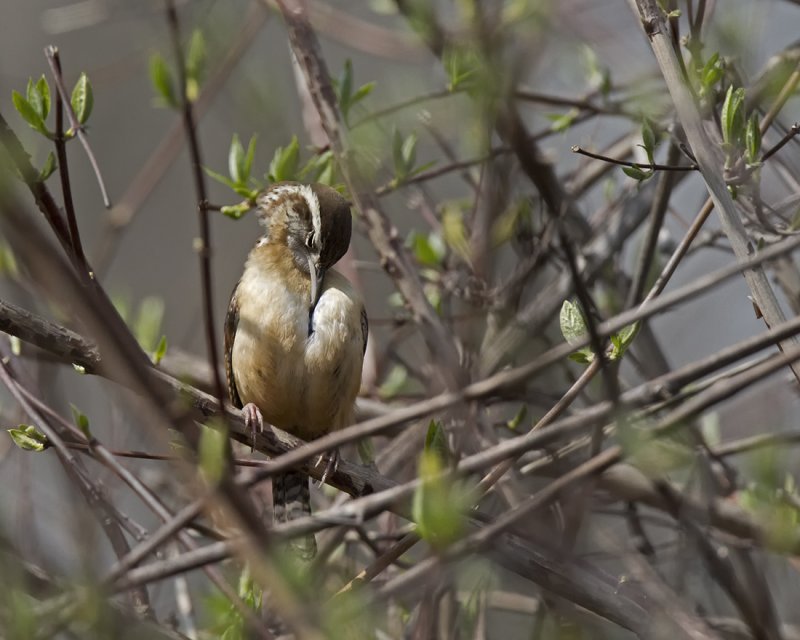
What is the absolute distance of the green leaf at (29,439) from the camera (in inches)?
122

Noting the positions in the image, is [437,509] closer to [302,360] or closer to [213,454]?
[213,454]

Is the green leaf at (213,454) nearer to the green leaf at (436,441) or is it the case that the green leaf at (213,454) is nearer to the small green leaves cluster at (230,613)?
the small green leaves cluster at (230,613)

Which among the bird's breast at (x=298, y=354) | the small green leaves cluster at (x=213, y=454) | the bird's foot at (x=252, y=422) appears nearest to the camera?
the small green leaves cluster at (x=213, y=454)

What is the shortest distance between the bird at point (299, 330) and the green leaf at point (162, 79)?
506 millimetres

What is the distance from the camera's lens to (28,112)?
321cm

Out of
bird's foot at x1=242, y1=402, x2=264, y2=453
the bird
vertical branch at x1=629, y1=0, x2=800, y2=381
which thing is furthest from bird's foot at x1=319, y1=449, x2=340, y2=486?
vertical branch at x1=629, y1=0, x2=800, y2=381

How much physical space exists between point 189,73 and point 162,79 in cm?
10

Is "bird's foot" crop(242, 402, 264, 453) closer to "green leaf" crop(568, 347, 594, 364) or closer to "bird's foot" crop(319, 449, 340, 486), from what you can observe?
"bird's foot" crop(319, 449, 340, 486)

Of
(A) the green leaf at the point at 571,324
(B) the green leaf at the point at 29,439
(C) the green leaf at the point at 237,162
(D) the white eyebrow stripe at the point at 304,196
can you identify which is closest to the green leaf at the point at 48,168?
(B) the green leaf at the point at 29,439

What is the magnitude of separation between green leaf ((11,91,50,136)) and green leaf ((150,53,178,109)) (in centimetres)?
89

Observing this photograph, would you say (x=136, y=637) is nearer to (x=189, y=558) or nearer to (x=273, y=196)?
(x=189, y=558)

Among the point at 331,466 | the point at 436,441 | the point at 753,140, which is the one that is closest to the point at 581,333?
the point at 436,441

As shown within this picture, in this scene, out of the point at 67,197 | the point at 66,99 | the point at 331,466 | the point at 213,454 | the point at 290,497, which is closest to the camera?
the point at 213,454

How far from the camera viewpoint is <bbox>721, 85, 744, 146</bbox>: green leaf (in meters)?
3.05
